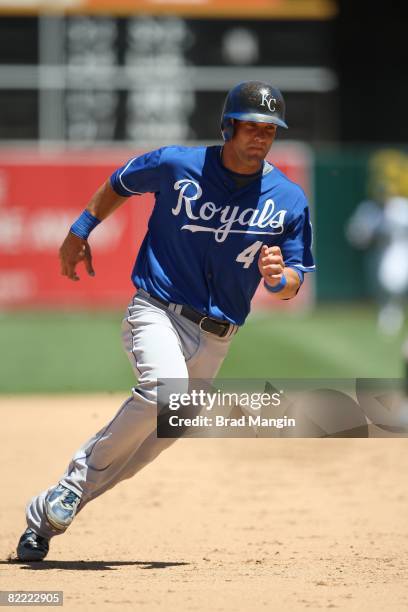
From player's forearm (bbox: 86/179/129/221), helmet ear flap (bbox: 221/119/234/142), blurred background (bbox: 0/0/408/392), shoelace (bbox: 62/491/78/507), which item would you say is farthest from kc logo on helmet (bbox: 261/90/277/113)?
blurred background (bbox: 0/0/408/392)

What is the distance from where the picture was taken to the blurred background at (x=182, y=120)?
16.3m

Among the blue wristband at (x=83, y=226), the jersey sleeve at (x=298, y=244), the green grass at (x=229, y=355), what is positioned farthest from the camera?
the green grass at (x=229, y=355)

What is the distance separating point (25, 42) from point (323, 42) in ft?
13.3

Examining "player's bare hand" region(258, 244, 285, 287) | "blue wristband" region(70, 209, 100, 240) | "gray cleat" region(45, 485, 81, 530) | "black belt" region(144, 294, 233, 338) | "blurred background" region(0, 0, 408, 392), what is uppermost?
"blurred background" region(0, 0, 408, 392)

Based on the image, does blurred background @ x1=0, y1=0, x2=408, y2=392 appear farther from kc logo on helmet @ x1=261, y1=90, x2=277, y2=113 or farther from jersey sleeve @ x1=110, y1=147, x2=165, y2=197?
kc logo on helmet @ x1=261, y1=90, x2=277, y2=113

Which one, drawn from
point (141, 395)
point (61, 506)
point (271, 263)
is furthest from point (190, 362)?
point (61, 506)

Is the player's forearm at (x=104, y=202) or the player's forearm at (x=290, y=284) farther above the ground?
the player's forearm at (x=104, y=202)

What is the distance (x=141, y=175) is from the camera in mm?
4973

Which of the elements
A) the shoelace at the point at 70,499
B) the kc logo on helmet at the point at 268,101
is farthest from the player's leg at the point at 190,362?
the kc logo on helmet at the point at 268,101

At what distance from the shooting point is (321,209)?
17.3 metres

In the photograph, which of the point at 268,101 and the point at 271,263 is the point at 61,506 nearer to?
the point at 271,263

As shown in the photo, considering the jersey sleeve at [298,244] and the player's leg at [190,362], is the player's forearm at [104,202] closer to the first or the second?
the player's leg at [190,362]

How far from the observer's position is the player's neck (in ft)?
15.9

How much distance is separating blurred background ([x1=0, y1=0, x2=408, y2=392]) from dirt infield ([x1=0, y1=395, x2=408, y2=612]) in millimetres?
7421
